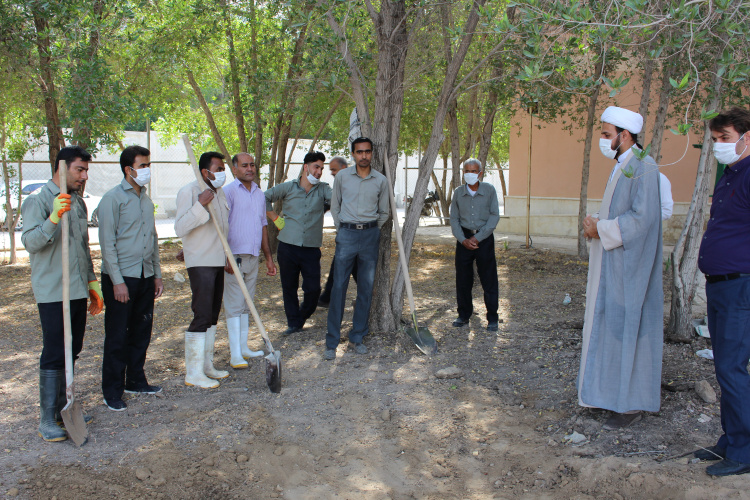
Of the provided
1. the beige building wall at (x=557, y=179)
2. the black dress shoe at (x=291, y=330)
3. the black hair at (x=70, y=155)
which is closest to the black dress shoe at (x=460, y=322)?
the black dress shoe at (x=291, y=330)

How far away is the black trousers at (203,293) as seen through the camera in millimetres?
4684

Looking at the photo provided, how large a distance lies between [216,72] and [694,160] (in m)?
10.0

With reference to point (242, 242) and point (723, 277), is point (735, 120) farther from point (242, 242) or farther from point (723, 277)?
point (242, 242)

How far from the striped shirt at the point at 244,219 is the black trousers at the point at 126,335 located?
Answer: 38.3 inches

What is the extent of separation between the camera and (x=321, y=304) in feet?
24.3

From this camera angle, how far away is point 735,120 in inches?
126

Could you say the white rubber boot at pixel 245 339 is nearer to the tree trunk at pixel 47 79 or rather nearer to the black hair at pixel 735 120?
the tree trunk at pixel 47 79

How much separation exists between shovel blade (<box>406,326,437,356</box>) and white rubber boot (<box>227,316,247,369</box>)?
158cm

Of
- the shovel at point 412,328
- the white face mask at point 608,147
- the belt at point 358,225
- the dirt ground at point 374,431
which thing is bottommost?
→ the dirt ground at point 374,431

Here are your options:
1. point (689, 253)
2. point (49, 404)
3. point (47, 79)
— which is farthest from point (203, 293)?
point (47, 79)

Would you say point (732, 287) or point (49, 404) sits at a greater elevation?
point (732, 287)

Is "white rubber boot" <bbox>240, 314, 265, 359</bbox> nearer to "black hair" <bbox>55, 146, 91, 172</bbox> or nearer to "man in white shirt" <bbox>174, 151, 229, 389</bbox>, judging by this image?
"man in white shirt" <bbox>174, 151, 229, 389</bbox>

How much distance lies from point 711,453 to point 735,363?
1.84 feet

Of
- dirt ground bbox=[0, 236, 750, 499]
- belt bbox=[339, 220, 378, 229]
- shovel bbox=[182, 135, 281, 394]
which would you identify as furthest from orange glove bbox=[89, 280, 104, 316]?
belt bbox=[339, 220, 378, 229]
